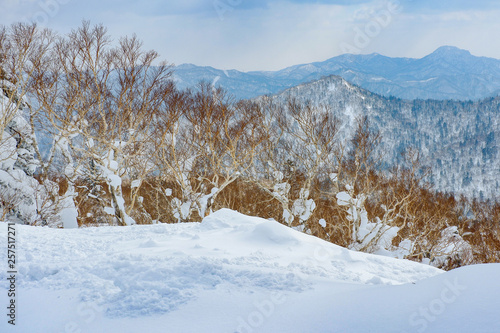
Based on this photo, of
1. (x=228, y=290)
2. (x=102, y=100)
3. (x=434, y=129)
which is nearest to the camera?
(x=228, y=290)

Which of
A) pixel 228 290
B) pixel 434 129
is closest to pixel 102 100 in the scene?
pixel 228 290

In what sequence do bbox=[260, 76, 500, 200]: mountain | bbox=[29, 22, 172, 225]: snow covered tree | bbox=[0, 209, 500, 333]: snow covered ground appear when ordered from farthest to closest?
bbox=[260, 76, 500, 200]: mountain
bbox=[29, 22, 172, 225]: snow covered tree
bbox=[0, 209, 500, 333]: snow covered ground

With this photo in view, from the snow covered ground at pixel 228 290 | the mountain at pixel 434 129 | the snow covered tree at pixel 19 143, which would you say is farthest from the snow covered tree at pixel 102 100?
the mountain at pixel 434 129

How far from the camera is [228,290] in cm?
386

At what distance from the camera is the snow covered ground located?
2896 mm

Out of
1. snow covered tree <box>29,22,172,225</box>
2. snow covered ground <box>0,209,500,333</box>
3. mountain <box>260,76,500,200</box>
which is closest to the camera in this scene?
snow covered ground <box>0,209,500,333</box>

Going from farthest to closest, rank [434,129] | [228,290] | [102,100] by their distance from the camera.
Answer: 1. [434,129]
2. [102,100]
3. [228,290]

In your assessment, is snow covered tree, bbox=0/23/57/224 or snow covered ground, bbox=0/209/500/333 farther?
snow covered tree, bbox=0/23/57/224

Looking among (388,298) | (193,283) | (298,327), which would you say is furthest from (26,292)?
(388,298)

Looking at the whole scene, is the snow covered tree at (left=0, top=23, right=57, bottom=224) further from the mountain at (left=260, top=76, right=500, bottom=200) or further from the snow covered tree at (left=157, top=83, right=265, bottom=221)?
the mountain at (left=260, top=76, right=500, bottom=200)

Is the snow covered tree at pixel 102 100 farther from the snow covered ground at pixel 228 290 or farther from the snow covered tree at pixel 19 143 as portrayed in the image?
the snow covered ground at pixel 228 290

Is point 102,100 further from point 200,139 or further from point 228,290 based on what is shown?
point 228,290

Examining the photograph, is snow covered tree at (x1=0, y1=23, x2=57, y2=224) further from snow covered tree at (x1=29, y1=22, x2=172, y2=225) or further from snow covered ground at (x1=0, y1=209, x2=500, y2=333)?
snow covered ground at (x1=0, y1=209, x2=500, y2=333)

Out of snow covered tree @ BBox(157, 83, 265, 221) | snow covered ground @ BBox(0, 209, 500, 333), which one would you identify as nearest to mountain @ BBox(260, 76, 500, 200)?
snow covered tree @ BBox(157, 83, 265, 221)
